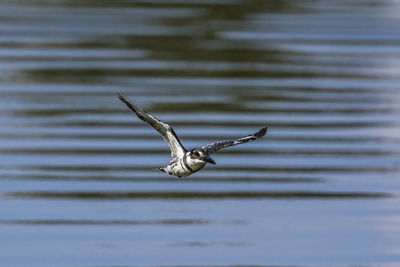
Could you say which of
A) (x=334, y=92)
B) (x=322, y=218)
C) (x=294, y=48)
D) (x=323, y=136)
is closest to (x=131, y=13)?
(x=294, y=48)

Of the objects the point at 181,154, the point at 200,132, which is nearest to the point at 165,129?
the point at 181,154

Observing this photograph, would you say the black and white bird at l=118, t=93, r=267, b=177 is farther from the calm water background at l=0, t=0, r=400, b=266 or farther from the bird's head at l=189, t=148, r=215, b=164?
the calm water background at l=0, t=0, r=400, b=266

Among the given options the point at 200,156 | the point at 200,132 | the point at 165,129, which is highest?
the point at 200,132

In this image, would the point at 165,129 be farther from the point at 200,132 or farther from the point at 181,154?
the point at 200,132

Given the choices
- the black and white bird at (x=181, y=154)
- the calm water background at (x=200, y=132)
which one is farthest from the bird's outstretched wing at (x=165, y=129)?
the calm water background at (x=200, y=132)

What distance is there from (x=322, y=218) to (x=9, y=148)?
13.6ft

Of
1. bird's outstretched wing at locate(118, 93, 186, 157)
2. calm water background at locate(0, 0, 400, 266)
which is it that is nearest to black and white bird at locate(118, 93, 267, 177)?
bird's outstretched wing at locate(118, 93, 186, 157)

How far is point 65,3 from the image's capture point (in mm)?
25781

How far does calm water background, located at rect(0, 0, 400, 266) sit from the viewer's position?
1305 centimetres

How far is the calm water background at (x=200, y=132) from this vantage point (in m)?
13.0

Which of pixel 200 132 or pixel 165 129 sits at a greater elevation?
pixel 200 132

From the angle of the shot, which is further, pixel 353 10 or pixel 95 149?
pixel 353 10

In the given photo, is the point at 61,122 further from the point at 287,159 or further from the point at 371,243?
the point at 371,243

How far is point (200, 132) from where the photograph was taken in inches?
658
